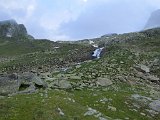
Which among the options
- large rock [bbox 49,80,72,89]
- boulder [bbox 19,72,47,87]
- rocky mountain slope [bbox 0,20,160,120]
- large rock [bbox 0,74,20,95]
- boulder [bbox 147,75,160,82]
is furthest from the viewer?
boulder [bbox 147,75,160,82]

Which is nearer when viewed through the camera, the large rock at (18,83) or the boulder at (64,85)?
the large rock at (18,83)

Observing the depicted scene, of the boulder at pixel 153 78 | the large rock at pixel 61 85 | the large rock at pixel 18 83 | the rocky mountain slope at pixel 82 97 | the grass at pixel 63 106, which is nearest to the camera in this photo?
the grass at pixel 63 106

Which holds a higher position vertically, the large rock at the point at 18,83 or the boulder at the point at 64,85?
the large rock at the point at 18,83

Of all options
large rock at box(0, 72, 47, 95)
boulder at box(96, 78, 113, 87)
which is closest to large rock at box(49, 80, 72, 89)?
large rock at box(0, 72, 47, 95)

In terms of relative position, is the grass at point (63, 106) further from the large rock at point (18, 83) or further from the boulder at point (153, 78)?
the boulder at point (153, 78)

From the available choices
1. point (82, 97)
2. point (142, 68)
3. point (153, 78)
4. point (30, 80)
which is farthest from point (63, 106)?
point (142, 68)

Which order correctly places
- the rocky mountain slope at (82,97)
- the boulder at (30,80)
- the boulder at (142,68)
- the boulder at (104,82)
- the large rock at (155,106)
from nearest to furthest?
1. the rocky mountain slope at (82,97)
2. the large rock at (155,106)
3. the boulder at (30,80)
4. the boulder at (104,82)
5. the boulder at (142,68)

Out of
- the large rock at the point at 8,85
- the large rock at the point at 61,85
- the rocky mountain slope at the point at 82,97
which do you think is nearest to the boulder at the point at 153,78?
the rocky mountain slope at the point at 82,97

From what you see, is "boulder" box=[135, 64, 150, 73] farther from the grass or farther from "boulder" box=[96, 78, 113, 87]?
the grass

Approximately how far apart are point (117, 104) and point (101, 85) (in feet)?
41.8

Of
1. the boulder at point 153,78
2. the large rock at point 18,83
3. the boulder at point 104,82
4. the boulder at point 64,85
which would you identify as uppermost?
the large rock at point 18,83

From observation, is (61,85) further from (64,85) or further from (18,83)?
(18,83)

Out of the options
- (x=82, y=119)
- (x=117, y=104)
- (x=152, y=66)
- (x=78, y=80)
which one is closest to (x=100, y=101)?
(x=117, y=104)

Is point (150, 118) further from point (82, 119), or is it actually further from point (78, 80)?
point (78, 80)
